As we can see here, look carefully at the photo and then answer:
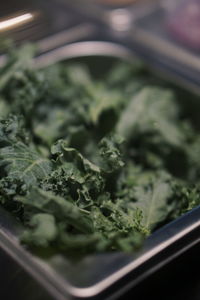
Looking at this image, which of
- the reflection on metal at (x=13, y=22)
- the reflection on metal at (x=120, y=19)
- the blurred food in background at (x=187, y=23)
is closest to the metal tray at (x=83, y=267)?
the reflection on metal at (x=13, y=22)

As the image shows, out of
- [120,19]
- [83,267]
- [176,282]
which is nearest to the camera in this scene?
[83,267]

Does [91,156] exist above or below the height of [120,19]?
below

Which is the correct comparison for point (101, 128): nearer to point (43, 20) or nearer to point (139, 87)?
point (139, 87)

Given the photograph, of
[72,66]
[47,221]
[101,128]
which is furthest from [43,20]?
[47,221]

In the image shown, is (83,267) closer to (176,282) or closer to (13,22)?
(176,282)

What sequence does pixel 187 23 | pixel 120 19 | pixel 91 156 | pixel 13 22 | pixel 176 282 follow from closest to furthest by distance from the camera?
pixel 176 282
pixel 91 156
pixel 13 22
pixel 187 23
pixel 120 19

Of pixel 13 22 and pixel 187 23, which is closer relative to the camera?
pixel 13 22

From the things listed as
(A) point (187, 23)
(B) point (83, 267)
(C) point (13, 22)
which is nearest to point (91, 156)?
(B) point (83, 267)
